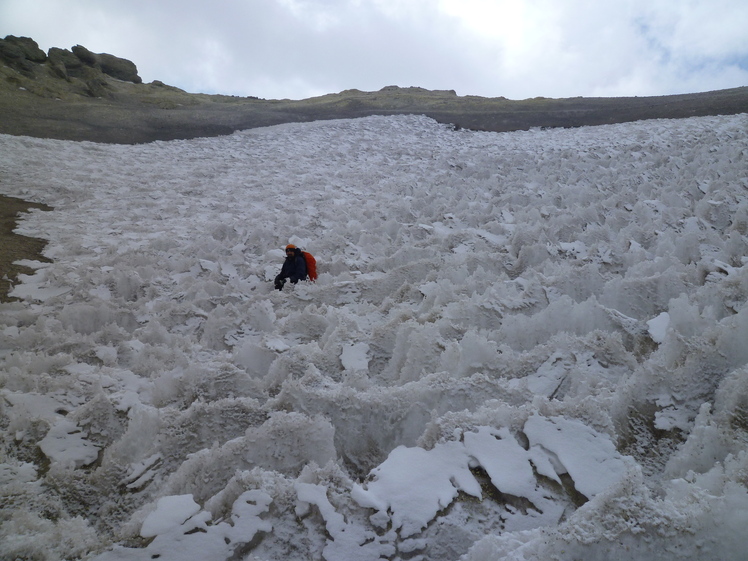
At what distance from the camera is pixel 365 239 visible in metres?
6.88

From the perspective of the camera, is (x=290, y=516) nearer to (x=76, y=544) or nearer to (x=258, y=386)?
(x=76, y=544)

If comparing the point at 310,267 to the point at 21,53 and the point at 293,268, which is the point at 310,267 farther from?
the point at 21,53

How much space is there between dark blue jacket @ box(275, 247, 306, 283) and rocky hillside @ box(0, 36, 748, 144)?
14.3 metres

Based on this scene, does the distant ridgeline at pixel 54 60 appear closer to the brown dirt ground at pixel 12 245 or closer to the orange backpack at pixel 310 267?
the brown dirt ground at pixel 12 245

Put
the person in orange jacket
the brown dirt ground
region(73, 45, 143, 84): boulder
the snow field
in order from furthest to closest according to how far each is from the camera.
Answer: region(73, 45, 143, 84): boulder → the person in orange jacket → the brown dirt ground → the snow field

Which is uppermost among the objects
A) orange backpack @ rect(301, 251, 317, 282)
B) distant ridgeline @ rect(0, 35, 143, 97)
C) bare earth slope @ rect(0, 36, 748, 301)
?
distant ridgeline @ rect(0, 35, 143, 97)

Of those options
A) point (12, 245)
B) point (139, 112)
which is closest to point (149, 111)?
point (139, 112)

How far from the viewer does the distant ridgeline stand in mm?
27859

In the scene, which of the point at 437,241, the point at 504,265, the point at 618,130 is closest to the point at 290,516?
the point at 504,265

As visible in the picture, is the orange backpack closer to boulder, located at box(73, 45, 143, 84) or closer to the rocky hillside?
the rocky hillside

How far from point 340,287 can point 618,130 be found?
12.7 metres

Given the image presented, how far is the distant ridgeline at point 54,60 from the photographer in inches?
1097

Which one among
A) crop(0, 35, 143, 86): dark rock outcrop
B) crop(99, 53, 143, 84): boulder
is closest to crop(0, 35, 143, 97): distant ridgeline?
crop(0, 35, 143, 86): dark rock outcrop

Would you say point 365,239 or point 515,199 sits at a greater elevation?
point 515,199
